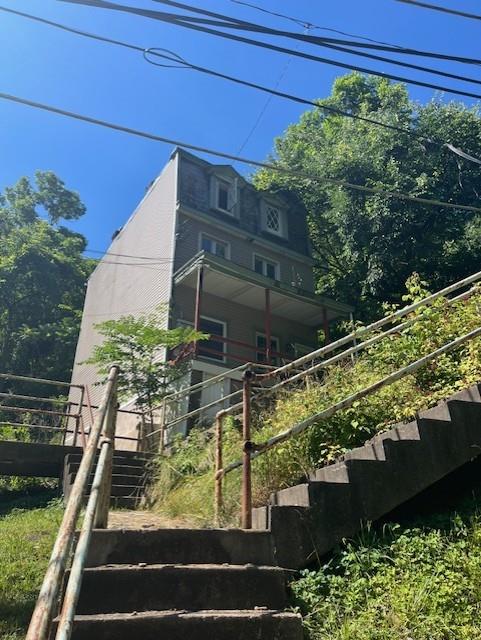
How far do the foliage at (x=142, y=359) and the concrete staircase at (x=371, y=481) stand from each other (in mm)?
8044

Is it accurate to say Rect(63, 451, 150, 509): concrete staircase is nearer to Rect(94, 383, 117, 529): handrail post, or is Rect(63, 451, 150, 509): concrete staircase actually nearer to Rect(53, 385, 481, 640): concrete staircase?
Rect(94, 383, 117, 529): handrail post

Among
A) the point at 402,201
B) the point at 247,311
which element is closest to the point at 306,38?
the point at 247,311

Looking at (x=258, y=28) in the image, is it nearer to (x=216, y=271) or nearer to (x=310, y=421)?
(x=310, y=421)

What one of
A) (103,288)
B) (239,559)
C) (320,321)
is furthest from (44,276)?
(239,559)

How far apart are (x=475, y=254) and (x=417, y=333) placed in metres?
14.5

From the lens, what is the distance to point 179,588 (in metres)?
2.98

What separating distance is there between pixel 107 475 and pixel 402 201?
18357mm

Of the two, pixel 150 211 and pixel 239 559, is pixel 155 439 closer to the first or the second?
pixel 239 559

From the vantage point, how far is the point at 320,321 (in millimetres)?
17906

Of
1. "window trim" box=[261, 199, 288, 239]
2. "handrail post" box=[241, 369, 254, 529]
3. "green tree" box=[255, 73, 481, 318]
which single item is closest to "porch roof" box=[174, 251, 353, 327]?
"green tree" box=[255, 73, 481, 318]

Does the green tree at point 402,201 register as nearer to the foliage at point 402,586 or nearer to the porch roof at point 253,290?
the porch roof at point 253,290

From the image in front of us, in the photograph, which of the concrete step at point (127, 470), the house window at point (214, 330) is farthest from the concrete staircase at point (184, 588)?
the house window at point (214, 330)

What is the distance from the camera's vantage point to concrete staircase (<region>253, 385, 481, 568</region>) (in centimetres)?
353

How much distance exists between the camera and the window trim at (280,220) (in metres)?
19.6
